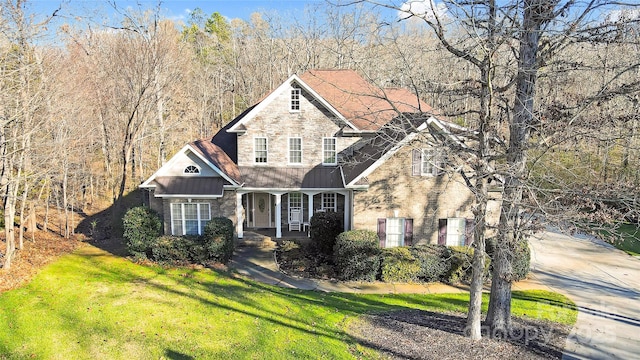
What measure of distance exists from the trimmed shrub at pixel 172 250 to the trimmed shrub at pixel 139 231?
497mm

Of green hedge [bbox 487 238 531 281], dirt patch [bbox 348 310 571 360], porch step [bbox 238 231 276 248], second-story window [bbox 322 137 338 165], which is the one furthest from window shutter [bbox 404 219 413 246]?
porch step [bbox 238 231 276 248]

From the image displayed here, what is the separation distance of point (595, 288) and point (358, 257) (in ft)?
28.6

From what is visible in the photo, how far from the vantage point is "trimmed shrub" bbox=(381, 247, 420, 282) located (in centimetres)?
1438

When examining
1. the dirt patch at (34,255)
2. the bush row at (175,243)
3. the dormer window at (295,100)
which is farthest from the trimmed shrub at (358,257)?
the dirt patch at (34,255)

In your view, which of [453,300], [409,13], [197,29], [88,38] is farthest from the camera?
[197,29]

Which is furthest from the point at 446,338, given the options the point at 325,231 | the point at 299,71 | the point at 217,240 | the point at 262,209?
the point at 299,71

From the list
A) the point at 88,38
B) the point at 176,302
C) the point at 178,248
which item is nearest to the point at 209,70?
the point at 88,38

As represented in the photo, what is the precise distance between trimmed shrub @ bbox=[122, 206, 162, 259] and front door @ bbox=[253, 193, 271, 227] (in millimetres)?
6006

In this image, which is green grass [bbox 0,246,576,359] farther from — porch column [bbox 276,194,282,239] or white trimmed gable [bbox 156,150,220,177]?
white trimmed gable [bbox 156,150,220,177]

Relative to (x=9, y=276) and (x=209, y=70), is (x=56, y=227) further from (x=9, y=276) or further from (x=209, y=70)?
(x=209, y=70)

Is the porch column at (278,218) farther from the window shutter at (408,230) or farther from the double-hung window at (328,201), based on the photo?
the window shutter at (408,230)

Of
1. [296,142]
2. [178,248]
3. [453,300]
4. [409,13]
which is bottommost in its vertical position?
[453,300]

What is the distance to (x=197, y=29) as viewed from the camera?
167 ft

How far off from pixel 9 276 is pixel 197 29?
147ft
